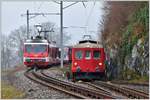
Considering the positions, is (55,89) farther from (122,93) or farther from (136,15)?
(136,15)

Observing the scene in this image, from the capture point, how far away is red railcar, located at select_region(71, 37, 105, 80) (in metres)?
27.1

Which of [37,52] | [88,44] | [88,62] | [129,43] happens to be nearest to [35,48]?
[37,52]

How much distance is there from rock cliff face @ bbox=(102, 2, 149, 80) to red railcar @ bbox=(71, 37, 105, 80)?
1388 millimetres

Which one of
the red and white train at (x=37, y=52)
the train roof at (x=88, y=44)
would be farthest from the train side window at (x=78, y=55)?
the red and white train at (x=37, y=52)

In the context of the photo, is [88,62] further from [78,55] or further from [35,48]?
[35,48]

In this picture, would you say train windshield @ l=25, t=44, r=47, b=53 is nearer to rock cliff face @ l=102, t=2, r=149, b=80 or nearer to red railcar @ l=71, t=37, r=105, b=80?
rock cliff face @ l=102, t=2, r=149, b=80

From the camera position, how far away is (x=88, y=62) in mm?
27344

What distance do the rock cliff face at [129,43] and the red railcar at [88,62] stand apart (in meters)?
1.39

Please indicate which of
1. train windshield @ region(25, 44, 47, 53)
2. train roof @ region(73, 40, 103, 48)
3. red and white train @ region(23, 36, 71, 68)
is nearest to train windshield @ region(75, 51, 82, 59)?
train roof @ region(73, 40, 103, 48)

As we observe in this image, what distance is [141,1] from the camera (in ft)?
93.1

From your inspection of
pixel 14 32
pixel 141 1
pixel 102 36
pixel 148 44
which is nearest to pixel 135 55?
pixel 148 44

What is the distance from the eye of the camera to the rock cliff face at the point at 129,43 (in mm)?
25219

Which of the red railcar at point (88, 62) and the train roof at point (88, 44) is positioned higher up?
the train roof at point (88, 44)

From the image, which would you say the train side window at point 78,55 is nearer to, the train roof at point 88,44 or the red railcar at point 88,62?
the red railcar at point 88,62
